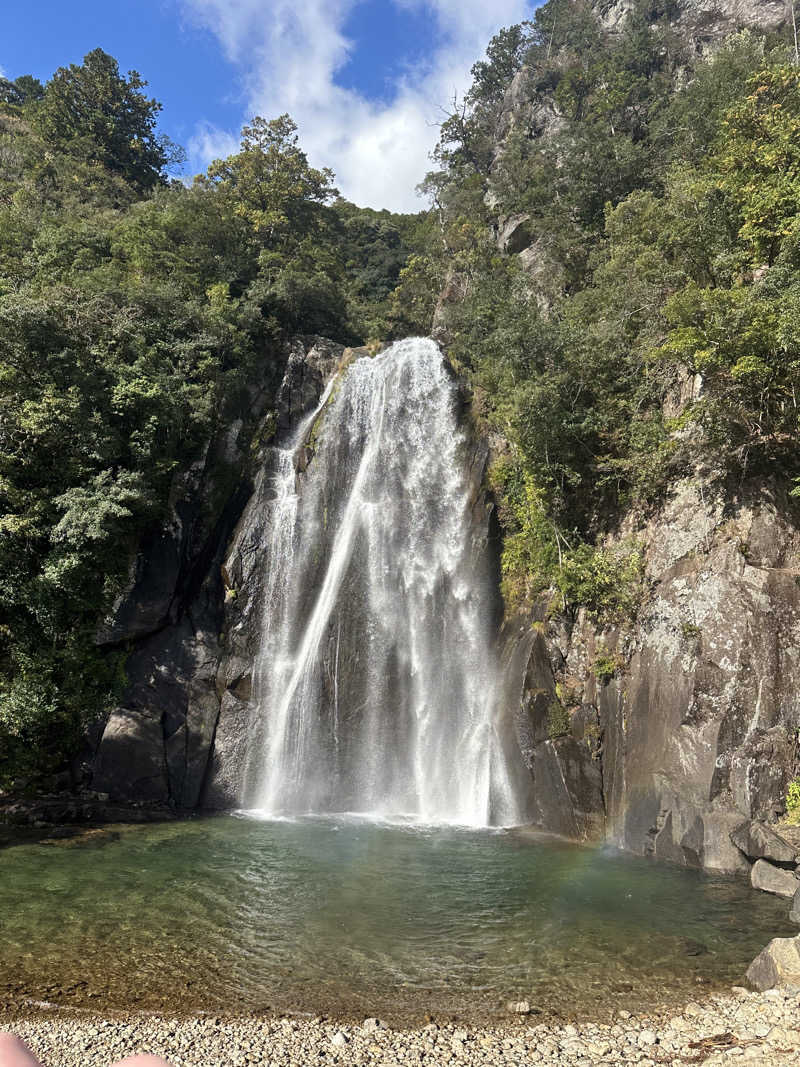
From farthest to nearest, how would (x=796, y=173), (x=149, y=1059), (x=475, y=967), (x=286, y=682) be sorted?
1. (x=286, y=682)
2. (x=796, y=173)
3. (x=475, y=967)
4. (x=149, y=1059)

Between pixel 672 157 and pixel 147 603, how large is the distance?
28.4 metres

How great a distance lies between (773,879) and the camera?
9773mm

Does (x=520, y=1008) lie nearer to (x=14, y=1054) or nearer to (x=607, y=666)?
(x=14, y=1054)

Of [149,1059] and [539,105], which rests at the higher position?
[539,105]

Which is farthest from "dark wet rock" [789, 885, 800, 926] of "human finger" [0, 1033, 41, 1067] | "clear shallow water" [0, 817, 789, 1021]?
"human finger" [0, 1033, 41, 1067]

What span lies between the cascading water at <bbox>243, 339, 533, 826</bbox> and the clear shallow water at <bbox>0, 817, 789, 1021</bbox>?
363 cm

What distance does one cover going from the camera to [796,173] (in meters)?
15.4

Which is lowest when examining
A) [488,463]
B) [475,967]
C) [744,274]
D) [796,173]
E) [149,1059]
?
[475,967]

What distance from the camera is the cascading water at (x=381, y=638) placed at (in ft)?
53.1

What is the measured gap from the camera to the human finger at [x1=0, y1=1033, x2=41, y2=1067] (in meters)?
0.94

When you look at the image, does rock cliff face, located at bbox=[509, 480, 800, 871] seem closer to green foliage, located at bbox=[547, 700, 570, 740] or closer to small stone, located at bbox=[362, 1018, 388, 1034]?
green foliage, located at bbox=[547, 700, 570, 740]

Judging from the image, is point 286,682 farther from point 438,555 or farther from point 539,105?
point 539,105

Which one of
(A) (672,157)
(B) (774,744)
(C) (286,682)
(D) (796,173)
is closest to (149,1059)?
(B) (774,744)

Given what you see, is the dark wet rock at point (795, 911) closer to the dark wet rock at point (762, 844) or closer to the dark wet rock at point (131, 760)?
the dark wet rock at point (762, 844)
